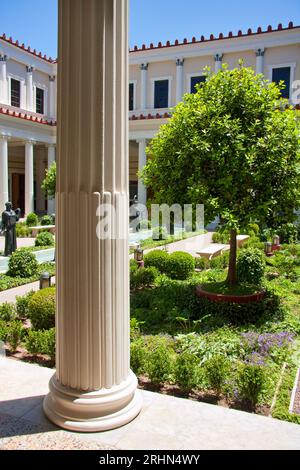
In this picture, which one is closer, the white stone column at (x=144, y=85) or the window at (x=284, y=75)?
the window at (x=284, y=75)

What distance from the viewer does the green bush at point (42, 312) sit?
568cm

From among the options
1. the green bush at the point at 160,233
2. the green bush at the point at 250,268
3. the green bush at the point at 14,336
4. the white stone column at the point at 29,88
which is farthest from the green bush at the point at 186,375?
the white stone column at the point at 29,88

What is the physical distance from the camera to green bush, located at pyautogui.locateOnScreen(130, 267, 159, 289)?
870 cm

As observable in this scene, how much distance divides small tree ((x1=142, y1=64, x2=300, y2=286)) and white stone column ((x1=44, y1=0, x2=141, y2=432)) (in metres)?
3.69

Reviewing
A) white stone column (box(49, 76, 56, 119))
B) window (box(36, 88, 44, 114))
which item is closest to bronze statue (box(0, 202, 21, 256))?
window (box(36, 88, 44, 114))

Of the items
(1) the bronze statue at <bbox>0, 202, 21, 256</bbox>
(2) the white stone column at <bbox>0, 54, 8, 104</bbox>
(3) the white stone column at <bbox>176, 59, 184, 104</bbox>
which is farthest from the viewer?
(3) the white stone column at <bbox>176, 59, 184, 104</bbox>

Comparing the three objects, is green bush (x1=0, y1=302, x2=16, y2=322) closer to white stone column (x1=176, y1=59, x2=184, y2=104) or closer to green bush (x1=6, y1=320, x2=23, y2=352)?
green bush (x1=6, y1=320, x2=23, y2=352)

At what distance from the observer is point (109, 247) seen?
289 cm

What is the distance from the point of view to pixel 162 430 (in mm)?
3010

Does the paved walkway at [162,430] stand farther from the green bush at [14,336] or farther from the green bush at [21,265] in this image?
the green bush at [21,265]

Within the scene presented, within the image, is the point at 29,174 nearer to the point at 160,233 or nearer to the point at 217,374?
the point at 160,233

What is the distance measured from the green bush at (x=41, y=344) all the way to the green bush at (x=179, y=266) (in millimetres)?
4903

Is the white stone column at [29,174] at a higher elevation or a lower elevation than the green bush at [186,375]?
higher
